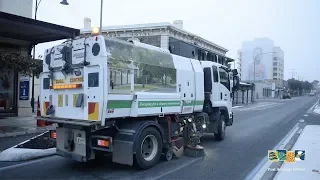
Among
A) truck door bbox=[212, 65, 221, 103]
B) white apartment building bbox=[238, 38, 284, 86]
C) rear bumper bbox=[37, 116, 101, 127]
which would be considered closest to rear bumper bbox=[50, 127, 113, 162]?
rear bumper bbox=[37, 116, 101, 127]

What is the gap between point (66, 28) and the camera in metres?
14.2

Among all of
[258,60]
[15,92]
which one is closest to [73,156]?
[15,92]

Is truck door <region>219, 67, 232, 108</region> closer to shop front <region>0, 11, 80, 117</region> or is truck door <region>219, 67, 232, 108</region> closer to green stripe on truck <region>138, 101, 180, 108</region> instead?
green stripe on truck <region>138, 101, 180, 108</region>

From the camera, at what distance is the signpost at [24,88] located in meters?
16.9

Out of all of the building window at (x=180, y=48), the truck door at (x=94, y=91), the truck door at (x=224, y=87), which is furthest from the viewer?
the building window at (x=180, y=48)

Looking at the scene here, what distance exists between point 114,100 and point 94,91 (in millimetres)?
453

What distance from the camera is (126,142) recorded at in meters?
6.11

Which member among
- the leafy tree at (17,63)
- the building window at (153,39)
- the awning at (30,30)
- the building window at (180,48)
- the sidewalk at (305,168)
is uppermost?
the building window at (153,39)

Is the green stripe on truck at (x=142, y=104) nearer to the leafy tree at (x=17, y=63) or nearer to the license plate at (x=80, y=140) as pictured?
the license plate at (x=80, y=140)

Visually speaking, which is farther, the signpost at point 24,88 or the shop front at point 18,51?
the signpost at point 24,88

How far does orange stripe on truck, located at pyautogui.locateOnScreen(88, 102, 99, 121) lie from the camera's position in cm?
563

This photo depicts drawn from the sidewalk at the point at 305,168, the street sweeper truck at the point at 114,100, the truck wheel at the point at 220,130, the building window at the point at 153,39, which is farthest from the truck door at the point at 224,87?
the building window at the point at 153,39

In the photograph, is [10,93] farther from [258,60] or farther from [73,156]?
[258,60]

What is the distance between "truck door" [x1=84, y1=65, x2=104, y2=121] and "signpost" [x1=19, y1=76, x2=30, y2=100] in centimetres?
1277
